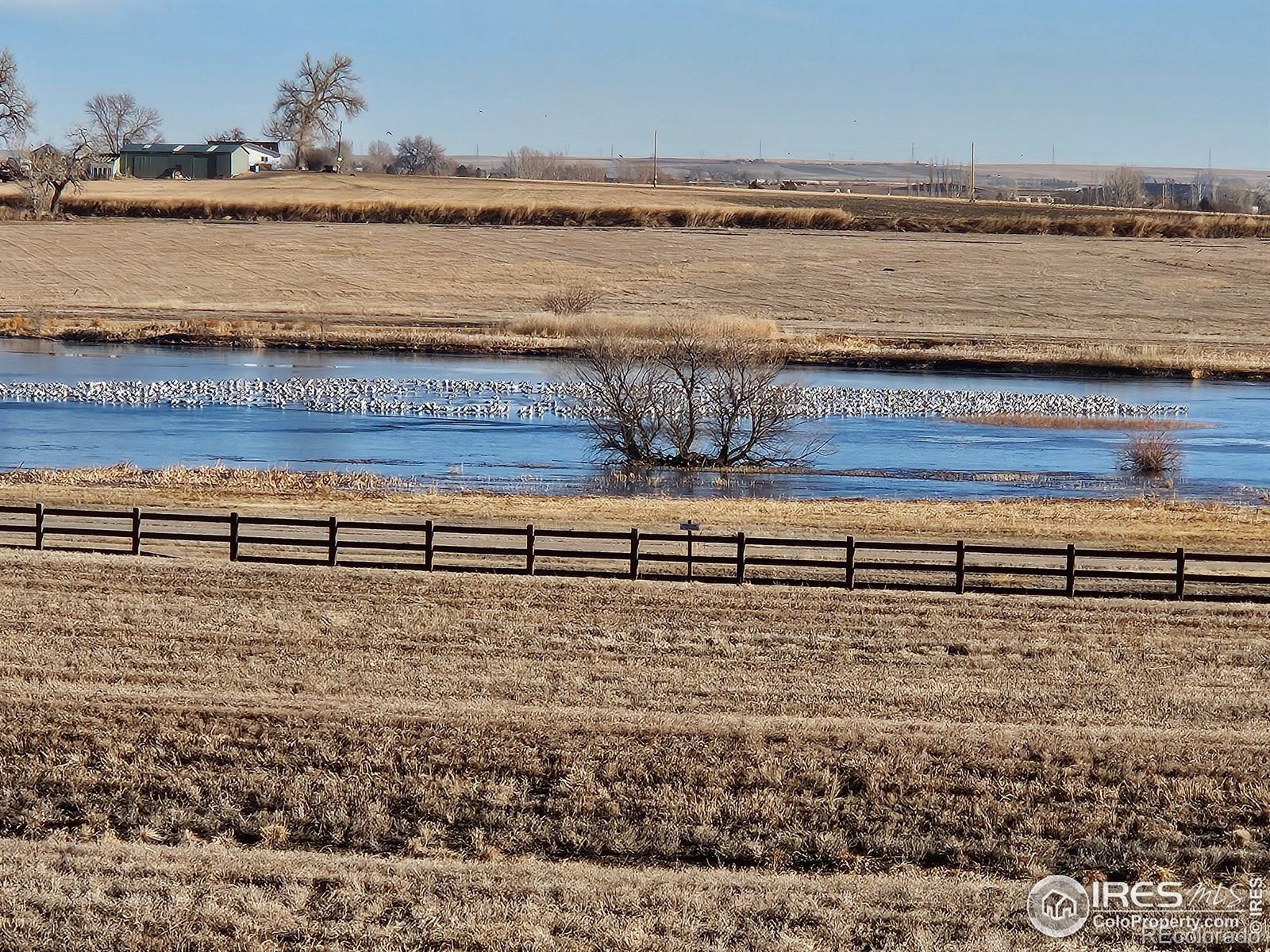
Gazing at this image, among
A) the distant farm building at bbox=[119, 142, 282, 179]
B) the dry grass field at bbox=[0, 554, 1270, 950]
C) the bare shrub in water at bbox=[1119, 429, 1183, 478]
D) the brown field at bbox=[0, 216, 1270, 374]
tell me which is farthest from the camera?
the distant farm building at bbox=[119, 142, 282, 179]

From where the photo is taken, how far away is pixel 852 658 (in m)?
19.1

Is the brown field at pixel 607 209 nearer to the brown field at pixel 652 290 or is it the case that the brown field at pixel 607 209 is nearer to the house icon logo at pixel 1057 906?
the brown field at pixel 652 290

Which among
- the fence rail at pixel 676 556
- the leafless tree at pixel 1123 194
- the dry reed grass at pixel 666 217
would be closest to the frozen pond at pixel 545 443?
the fence rail at pixel 676 556

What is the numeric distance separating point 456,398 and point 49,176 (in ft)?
232

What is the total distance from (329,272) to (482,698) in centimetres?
7572

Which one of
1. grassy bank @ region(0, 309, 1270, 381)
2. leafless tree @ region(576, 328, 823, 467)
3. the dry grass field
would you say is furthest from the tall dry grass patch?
the dry grass field

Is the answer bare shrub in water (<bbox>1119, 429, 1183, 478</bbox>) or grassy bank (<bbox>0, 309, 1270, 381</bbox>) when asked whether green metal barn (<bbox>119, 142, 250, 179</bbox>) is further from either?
bare shrub in water (<bbox>1119, 429, 1183, 478</bbox>)

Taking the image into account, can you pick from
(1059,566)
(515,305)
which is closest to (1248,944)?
(1059,566)

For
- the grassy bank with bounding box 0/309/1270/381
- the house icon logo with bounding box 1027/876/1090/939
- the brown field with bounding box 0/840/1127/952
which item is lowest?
the brown field with bounding box 0/840/1127/952

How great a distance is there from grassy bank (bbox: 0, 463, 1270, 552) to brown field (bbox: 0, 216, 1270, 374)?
21.1 m

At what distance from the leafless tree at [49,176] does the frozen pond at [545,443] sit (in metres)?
55.8

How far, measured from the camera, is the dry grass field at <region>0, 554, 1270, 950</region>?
37.7ft

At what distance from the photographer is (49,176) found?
110m

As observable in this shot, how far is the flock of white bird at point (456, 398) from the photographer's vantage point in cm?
5019
